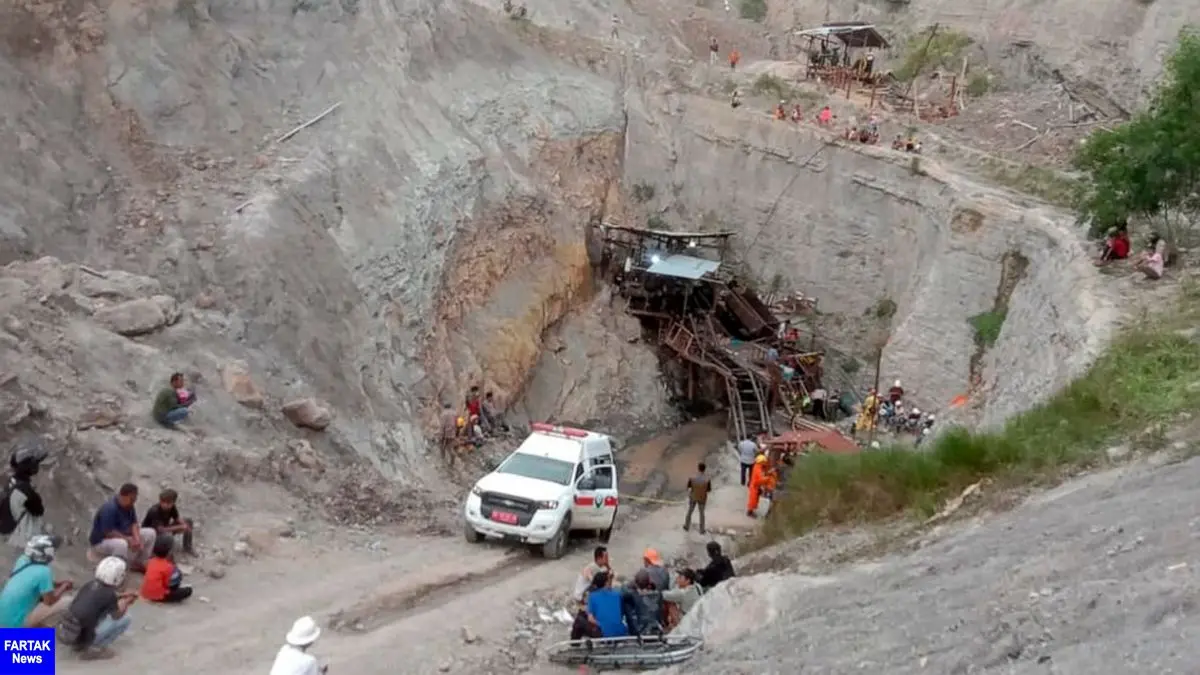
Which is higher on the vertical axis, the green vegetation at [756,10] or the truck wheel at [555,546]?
the green vegetation at [756,10]

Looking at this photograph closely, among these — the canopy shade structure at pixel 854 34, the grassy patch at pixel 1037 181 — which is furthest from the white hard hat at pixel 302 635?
the canopy shade structure at pixel 854 34

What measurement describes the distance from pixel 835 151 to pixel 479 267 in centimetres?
1127

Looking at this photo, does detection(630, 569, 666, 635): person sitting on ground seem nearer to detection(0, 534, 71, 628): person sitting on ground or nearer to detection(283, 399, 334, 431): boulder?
detection(0, 534, 71, 628): person sitting on ground

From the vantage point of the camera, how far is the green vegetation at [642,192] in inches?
1455

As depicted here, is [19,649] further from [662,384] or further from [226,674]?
[662,384]

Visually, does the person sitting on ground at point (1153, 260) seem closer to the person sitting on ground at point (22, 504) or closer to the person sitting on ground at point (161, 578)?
the person sitting on ground at point (161, 578)

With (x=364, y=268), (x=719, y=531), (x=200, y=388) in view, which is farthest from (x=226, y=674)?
(x=364, y=268)

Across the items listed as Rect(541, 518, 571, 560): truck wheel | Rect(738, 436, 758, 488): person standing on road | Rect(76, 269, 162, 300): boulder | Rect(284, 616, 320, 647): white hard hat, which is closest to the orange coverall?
Rect(738, 436, 758, 488): person standing on road

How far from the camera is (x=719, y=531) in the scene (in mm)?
22297

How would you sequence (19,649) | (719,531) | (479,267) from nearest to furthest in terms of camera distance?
1. (19,649)
2. (719,531)
3. (479,267)

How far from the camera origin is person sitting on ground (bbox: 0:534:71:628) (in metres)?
12.0

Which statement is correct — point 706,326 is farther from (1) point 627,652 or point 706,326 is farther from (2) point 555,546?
(1) point 627,652

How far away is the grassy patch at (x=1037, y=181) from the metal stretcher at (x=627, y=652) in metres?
19.0

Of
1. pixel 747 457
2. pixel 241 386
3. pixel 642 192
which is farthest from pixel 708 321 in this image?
pixel 241 386
